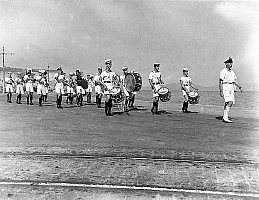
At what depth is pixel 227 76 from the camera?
1355 centimetres

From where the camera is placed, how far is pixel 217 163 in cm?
675

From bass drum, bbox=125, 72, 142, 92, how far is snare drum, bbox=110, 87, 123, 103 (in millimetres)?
1373

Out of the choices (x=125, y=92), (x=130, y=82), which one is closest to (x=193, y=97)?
(x=130, y=82)

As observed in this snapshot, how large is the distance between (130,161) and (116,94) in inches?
330

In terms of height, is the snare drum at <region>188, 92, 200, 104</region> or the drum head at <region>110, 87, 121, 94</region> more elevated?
the drum head at <region>110, 87, 121, 94</region>

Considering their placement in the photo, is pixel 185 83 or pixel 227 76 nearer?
pixel 227 76

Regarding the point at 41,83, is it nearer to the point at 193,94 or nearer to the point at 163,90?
the point at 163,90

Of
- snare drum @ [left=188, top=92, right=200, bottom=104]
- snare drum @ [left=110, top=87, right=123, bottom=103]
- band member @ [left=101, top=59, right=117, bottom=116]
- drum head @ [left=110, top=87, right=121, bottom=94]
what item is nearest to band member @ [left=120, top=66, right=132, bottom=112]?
snare drum @ [left=110, top=87, right=123, bottom=103]

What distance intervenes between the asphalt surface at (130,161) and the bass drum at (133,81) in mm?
5195

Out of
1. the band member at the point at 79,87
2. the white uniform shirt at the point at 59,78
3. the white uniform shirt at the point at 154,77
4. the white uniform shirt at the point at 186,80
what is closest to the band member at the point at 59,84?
the white uniform shirt at the point at 59,78

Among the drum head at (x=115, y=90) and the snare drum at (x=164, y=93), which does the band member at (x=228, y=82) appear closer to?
the snare drum at (x=164, y=93)

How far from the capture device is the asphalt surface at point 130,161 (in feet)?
16.9

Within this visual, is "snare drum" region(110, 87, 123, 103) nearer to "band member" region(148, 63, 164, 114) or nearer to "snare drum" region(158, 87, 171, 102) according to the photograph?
"band member" region(148, 63, 164, 114)

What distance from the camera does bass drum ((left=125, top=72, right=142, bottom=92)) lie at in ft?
54.3
